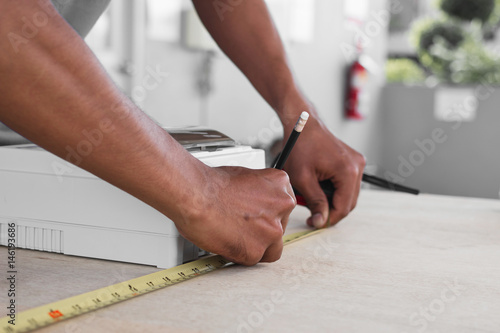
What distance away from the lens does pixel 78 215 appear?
2.33 feet

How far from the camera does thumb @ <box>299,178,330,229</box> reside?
940 millimetres

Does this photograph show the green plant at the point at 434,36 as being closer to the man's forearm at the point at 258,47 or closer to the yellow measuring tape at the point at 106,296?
the man's forearm at the point at 258,47

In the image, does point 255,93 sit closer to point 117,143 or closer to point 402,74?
point 117,143

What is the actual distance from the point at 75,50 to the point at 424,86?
15.3ft

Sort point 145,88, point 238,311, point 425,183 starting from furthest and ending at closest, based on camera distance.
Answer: point 425,183 < point 145,88 < point 238,311

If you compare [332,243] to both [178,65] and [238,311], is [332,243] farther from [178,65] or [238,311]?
[178,65]

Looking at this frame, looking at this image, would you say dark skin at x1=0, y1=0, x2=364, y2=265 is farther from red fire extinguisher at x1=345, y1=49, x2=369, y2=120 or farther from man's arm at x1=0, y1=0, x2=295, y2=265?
red fire extinguisher at x1=345, y1=49, x2=369, y2=120

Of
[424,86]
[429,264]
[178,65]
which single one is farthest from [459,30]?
[429,264]

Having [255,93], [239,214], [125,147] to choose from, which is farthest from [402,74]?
[125,147]

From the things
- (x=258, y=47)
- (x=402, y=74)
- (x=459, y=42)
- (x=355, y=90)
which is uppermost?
(x=459, y=42)

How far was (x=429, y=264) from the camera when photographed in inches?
28.5

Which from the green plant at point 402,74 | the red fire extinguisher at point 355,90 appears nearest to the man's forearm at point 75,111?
the red fire extinguisher at point 355,90

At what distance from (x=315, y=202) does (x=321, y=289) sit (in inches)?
14.7

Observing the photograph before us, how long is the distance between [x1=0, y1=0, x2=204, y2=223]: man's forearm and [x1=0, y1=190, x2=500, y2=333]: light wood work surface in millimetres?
113
